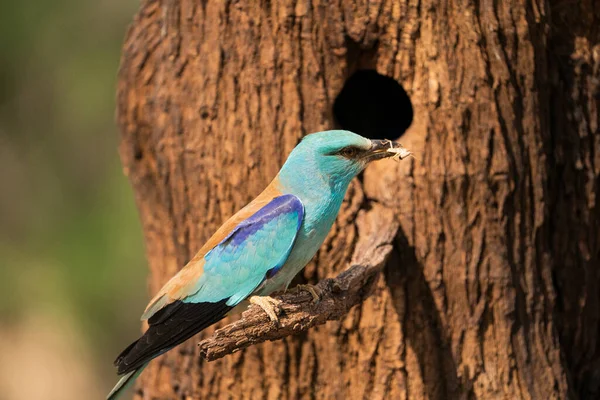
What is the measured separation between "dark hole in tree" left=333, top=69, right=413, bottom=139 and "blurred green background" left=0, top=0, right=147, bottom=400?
498 centimetres

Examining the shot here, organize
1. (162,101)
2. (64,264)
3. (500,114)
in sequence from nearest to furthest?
(500,114)
(162,101)
(64,264)

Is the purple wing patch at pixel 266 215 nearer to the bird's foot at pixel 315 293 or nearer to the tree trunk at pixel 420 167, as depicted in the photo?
the bird's foot at pixel 315 293

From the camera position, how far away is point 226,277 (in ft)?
13.8

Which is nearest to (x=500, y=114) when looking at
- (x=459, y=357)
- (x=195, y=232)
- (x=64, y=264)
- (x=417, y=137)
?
(x=417, y=137)

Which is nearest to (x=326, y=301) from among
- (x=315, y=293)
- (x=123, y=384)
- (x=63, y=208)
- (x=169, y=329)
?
(x=315, y=293)

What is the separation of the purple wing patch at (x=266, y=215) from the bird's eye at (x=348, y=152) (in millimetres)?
331

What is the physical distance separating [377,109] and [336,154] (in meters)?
1.62

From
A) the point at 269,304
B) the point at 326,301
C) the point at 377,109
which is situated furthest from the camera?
the point at 377,109

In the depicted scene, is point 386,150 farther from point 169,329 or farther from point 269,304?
point 169,329

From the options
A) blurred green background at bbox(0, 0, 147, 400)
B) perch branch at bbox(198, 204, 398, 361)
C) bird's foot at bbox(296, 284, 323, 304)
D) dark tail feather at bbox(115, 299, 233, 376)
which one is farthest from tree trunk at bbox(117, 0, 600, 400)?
blurred green background at bbox(0, 0, 147, 400)

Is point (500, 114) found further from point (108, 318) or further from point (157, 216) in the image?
point (108, 318)

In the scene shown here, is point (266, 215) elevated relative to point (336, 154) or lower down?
lower down

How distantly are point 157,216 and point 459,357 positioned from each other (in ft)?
6.96

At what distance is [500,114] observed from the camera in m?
4.93
